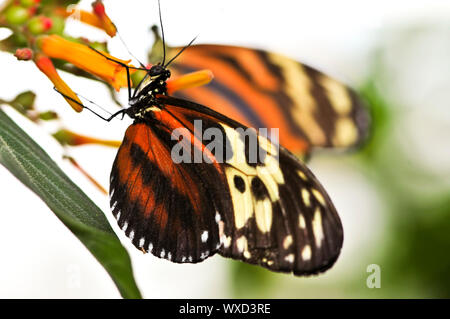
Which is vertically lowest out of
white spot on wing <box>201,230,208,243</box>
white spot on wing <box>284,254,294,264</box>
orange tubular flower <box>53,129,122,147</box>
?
white spot on wing <box>284,254,294,264</box>

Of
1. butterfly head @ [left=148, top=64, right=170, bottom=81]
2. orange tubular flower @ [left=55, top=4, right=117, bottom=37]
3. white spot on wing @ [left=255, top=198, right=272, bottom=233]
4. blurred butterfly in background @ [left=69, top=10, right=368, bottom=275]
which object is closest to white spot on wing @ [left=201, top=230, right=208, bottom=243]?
blurred butterfly in background @ [left=69, top=10, right=368, bottom=275]

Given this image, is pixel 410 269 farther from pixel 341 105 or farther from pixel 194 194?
pixel 194 194

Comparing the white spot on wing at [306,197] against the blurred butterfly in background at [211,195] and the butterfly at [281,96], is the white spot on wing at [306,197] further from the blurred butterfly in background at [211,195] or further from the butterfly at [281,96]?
the butterfly at [281,96]

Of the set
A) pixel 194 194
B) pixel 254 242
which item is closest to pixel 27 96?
pixel 194 194

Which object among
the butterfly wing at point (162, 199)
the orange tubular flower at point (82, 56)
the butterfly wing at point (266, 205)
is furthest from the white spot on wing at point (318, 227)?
the orange tubular flower at point (82, 56)

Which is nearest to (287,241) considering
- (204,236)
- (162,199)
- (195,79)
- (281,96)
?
(204,236)

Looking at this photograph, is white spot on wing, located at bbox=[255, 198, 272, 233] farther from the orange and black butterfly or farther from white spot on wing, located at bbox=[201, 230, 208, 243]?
white spot on wing, located at bbox=[201, 230, 208, 243]
